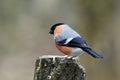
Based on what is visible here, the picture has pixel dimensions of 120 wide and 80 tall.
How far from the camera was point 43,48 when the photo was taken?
440 inches

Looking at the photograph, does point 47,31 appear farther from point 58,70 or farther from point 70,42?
point 58,70

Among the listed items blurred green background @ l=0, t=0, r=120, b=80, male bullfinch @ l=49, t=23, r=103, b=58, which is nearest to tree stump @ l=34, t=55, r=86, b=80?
male bullfinch @ l=49, t=23, r=103, b=58

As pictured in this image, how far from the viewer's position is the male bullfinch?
3.63 m

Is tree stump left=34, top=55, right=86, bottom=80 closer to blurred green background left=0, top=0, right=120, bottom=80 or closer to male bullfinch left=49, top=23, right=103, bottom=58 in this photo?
male bullfinch left=49, top=23, right=103, bottom=58

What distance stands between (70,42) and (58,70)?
59 cm

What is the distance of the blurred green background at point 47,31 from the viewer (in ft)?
32.3

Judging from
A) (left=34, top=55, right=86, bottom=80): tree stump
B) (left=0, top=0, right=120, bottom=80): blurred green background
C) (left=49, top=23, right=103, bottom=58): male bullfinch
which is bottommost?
(left=34, top=55, right=86, bottom=80): tree stump

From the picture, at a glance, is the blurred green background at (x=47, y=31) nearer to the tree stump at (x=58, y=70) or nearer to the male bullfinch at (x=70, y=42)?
the male bullfinch at (x=70, y=42)

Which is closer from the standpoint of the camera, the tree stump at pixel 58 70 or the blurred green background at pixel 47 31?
the tree stump at pixel 58 70

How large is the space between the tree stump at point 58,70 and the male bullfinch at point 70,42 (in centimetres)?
41

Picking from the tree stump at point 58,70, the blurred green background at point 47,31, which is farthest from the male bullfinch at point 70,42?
the blurred green background at point 47,31

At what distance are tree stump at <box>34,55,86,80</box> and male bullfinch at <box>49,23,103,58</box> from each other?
41 centimetres

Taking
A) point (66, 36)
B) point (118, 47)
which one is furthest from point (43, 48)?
point (66, 36)

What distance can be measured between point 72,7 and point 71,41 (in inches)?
302
